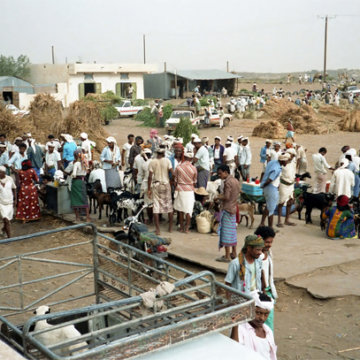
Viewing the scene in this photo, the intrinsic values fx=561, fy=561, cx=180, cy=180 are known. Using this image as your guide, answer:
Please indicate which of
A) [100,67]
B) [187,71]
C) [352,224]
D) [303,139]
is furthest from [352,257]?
[187,71]

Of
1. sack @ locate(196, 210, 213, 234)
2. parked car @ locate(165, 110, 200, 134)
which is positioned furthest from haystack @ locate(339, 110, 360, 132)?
sack @ locate(196, 210, 213, 234)

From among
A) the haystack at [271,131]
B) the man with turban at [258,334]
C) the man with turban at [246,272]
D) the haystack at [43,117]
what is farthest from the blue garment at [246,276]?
the haystack at [271,131]

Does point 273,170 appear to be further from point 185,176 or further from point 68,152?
point 68,152

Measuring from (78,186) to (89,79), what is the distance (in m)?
31.0

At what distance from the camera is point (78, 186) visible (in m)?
11.4

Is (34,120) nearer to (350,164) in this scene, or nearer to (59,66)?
(350,164)

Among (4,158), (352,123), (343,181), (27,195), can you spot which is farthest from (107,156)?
(352,123)

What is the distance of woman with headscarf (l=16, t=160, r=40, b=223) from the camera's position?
11391mm

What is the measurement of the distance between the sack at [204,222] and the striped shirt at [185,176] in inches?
26.0

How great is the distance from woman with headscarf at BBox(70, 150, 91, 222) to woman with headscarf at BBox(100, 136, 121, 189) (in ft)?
2.51

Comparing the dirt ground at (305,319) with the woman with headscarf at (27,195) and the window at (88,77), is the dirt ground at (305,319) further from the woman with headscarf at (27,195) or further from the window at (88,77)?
the window at (88,77)

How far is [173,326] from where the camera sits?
347cm

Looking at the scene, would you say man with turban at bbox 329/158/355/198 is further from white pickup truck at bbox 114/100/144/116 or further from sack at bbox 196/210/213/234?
white pickup truck at bbox 114/100/144/116

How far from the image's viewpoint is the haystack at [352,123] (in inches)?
1195
